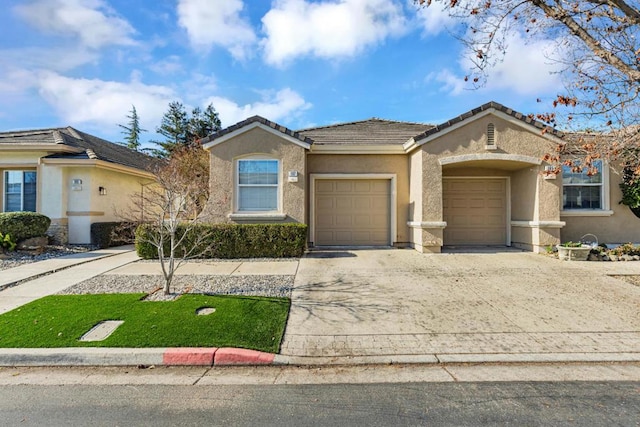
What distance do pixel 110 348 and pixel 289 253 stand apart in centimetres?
583

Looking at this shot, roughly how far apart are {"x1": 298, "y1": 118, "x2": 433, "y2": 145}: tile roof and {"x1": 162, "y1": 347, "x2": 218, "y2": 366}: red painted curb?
8643mm

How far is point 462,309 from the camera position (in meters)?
5.69

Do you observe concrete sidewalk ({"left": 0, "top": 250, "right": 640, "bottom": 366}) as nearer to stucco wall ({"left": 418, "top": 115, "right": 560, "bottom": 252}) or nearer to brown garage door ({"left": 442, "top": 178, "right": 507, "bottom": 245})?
stucco wall ({"left": 418, "top": 115, "right": 560, "bottom": 252})

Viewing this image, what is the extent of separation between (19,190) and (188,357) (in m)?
13.3

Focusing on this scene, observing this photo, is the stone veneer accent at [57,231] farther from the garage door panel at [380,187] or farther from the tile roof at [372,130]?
the garage door panel at [380,187]

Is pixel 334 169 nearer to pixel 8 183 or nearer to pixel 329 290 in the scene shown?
pixel 329 290

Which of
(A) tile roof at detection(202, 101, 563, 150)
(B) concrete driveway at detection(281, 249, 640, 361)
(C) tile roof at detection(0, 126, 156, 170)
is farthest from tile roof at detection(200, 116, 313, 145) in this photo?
(B) concrete driveway at detection(281, 249, 640, 361)

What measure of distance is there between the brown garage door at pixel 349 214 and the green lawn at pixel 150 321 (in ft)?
19.9

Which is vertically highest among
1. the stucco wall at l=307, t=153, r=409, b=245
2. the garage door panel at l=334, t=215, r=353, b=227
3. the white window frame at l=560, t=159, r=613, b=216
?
the stucco wall at l=307, t=153, r=409, b=245

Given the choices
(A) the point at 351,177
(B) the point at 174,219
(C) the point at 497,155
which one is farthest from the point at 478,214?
(B) the point at 174,219

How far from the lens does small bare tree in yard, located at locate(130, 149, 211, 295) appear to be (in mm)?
6215

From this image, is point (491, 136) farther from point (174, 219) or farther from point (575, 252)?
point (174, 219)

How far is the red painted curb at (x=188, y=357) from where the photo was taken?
408 centimetres

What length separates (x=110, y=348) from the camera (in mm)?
4262
